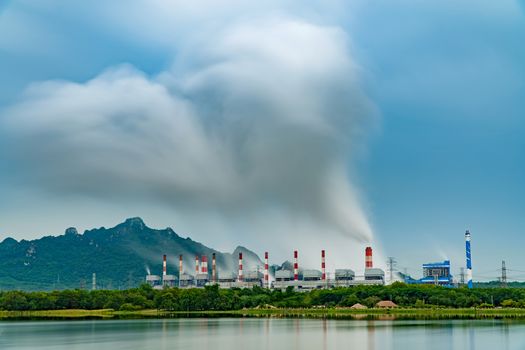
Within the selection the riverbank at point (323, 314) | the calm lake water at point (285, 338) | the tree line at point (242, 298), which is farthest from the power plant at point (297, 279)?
the calm lake water at point (285, 338)

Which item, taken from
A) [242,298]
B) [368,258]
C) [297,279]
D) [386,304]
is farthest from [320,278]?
[386,304]

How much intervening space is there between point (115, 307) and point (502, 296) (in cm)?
5275

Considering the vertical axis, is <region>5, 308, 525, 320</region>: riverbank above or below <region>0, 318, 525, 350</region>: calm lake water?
below

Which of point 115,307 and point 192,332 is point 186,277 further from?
point 192,332

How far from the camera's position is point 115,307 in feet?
324

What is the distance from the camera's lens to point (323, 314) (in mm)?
79125

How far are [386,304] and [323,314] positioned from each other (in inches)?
404

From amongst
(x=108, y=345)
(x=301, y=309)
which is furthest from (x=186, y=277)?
(x=108, y=345)

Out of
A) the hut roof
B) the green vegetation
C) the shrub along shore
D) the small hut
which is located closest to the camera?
the shrub along shore

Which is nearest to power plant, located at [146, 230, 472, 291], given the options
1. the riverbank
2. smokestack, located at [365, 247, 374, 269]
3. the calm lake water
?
smokestack, located at [365, 247, 374, 269]

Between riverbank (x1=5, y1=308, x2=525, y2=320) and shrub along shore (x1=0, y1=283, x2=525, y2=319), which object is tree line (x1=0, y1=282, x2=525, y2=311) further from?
riverbank (x1=5, y1=308, x2=525, y2=320)

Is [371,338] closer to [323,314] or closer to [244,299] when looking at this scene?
[323,314]

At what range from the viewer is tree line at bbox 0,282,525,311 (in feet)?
276

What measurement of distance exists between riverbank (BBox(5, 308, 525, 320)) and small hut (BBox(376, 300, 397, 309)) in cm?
207
